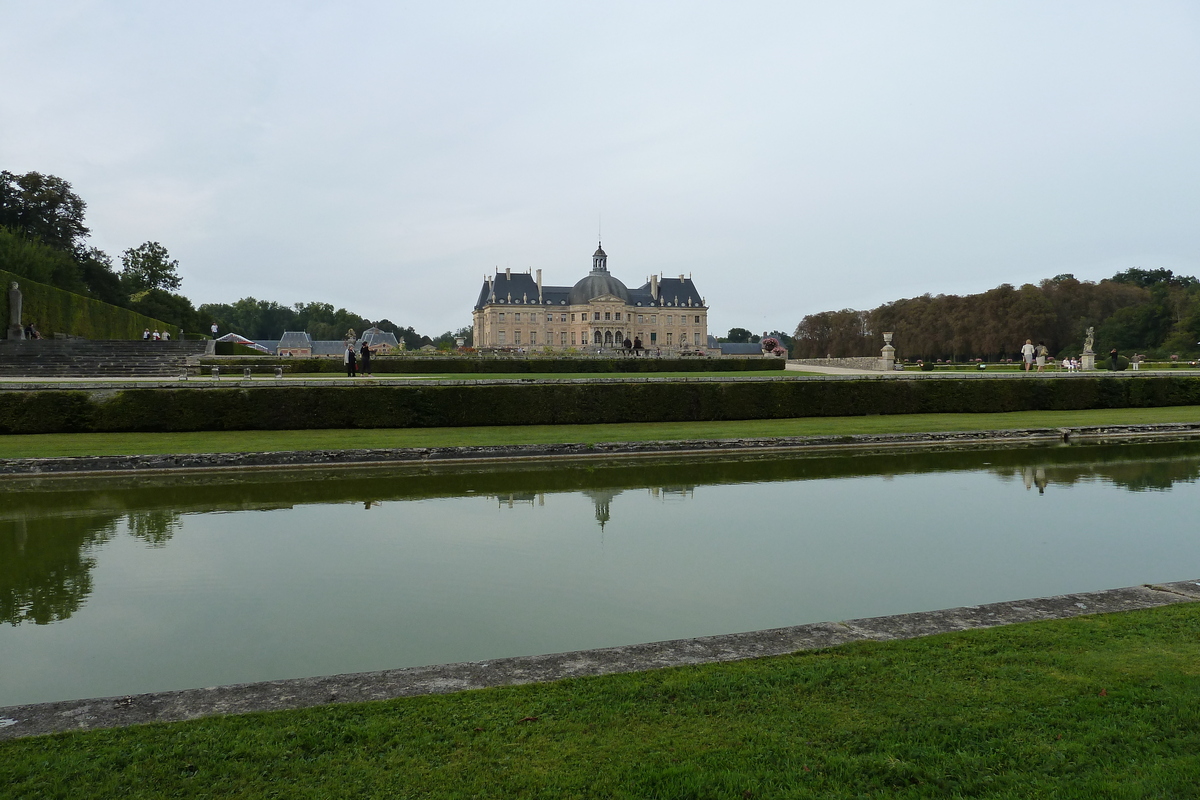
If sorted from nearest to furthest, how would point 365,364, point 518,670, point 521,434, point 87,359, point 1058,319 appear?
point 518,670
point 521,434
point 87,359
point 365,364
point 1058,319

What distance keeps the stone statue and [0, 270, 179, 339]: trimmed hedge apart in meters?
0.18

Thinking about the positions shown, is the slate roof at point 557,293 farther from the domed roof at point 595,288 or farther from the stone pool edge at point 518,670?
the stone pool edge at point 518,670

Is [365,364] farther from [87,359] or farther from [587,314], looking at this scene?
[587,314]

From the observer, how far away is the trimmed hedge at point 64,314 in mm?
30188

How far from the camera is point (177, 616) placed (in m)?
5.94

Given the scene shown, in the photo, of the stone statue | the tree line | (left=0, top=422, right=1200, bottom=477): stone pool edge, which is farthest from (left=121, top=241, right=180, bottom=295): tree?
(left=0, top=422, right=1200, bottom=477): stone pool edge

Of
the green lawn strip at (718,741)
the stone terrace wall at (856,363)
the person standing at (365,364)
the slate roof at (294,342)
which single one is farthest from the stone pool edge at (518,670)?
A: the slate roof at (294,342)

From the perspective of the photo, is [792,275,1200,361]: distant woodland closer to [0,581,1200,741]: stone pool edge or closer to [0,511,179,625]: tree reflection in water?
[0,581,1200,741]: stone pool edge

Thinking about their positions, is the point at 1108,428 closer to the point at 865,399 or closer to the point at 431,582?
the point at 865,399

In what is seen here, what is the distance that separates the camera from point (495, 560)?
24.6 ft

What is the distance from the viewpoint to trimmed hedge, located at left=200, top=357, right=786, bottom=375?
100 ft

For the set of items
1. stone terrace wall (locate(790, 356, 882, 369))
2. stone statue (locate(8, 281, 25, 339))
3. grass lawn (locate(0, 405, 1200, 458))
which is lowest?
grass lawn (locate(0, 405, 1200, 458))

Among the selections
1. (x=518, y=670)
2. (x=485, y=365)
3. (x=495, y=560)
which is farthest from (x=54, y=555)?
(x=485, y=365)

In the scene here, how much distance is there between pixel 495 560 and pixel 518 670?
323 cm
